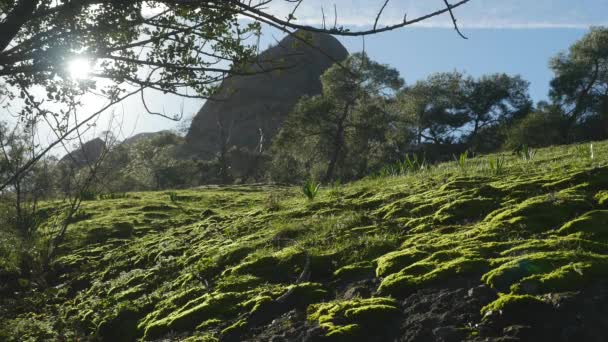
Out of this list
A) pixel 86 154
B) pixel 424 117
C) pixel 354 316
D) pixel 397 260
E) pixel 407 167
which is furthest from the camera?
pixel 424 117

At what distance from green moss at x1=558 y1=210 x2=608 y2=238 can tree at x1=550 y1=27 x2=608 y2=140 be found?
3587 centimetres

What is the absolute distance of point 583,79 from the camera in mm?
41125

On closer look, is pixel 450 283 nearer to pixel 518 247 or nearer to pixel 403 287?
pixel 403 287

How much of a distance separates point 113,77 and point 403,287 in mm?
2816

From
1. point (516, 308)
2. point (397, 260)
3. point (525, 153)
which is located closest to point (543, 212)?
point (397, 260)

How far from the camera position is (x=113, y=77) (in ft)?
15.4

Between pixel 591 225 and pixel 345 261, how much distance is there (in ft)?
7.19

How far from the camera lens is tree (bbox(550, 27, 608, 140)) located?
3928 centimetres

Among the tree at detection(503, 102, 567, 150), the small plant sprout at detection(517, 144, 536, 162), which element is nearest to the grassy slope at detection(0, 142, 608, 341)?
the small plant sprout at detection(517, 144, 536, 162)

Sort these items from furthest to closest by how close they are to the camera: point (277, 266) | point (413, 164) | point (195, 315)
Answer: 1. point (413, 164)
2. point (277, 266)
3. point (195, 315)

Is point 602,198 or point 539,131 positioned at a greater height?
point 539,131

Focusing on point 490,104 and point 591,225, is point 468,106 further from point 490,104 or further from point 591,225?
point 591,225

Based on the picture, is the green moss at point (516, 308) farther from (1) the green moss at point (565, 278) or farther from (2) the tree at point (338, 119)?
(2) the tree at point (338, 119)

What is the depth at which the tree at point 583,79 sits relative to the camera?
39.3 metres
